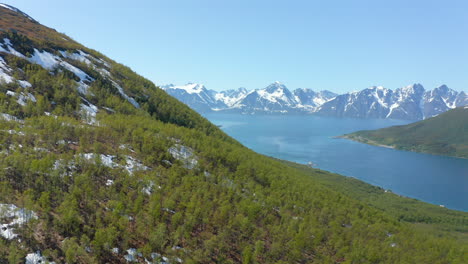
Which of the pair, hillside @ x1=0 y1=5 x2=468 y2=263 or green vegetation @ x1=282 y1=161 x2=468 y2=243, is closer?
hillside @ x1=0 y1=5 x2=468 y2=263

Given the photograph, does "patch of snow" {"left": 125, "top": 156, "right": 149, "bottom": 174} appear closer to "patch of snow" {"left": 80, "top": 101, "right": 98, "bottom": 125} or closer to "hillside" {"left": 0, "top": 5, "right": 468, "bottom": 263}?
"hillside" {"left": 0, "top": 5, "right": 468, "bottom": 263}

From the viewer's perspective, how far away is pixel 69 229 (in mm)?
22531

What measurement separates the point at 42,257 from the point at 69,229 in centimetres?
303

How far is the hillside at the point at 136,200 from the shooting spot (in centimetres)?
2273

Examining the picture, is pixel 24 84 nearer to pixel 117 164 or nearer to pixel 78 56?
pixel 117 164

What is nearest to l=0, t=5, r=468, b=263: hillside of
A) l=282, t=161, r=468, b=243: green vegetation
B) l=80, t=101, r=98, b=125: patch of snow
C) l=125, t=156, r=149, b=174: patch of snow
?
A: l=125, t=156, r=149, b=174: patch of snow

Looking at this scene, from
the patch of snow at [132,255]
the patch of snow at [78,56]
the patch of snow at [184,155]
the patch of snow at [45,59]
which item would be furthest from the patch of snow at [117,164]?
the patch of snow at [78,56]

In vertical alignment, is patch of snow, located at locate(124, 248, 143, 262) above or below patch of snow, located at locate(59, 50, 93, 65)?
below

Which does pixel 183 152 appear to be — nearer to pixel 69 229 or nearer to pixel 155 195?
pixel 155 195

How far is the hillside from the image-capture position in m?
22.7

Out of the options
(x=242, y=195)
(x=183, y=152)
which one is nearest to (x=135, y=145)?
(x=183, y=152)

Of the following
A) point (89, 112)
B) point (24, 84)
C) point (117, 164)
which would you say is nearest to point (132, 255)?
point (117, 164)

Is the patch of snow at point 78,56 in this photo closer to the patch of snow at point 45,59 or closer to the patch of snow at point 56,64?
the patch of snow at point 45,59

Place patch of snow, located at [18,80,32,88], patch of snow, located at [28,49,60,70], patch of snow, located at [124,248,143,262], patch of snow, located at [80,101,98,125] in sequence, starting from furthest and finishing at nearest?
patch of snow, located at [28,49,60,70]
patch of snow, located at [18,80,32,88]
patch of snow, located at [80,101,98,125]
patch of snow, located at [124,248,143,262]
